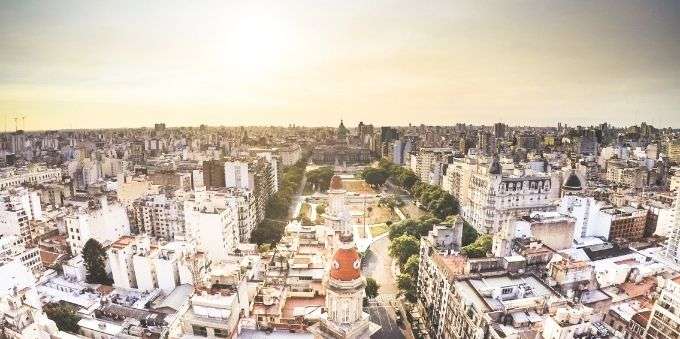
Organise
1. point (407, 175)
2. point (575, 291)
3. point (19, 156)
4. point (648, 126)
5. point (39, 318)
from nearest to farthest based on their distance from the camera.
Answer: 1. point (39, 318)
2. point (575, 291)
3. point (407, 175)
4. point (19, 156)
5. point (648, 126)

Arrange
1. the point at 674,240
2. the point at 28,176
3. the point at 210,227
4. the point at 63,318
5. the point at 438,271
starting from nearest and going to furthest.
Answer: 1. the point at 63,318
2. the point at 438,271
3. the point at 674,240
4. the point at 210,227
5. the point at 28,176

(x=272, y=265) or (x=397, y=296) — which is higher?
(x=272, y=265)

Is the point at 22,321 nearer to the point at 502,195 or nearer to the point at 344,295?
the point at 344,295

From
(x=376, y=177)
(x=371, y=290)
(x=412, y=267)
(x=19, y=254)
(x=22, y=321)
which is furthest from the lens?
(x=376, y=177)

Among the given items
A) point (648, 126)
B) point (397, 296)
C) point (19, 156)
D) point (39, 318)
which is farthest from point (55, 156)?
point (648, 126)

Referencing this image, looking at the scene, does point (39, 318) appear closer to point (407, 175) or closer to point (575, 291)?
point (575, 291)

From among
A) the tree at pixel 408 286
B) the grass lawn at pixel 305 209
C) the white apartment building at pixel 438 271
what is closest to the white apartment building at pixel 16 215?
the grass lawn at pixel 305 209

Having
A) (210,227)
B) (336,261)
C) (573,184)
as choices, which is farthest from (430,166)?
(336,261)
